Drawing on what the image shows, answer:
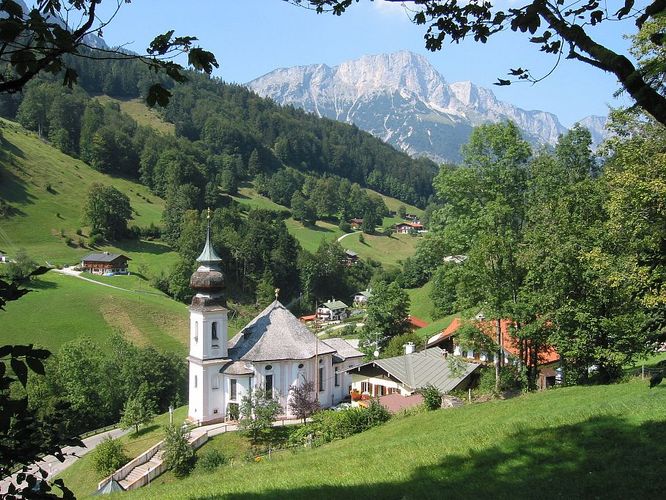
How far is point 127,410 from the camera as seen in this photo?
36.3 meters

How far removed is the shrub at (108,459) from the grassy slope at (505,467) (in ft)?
60.8

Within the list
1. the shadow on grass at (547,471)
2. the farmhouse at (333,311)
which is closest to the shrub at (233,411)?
the shadow on grass at (547,471)

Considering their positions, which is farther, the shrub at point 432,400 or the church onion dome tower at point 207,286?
the church onion dome tower at point 207,286


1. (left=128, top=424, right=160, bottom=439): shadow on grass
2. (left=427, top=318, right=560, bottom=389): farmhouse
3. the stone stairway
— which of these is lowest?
the stone stairway

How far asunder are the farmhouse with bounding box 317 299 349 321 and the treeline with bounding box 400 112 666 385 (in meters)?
60.4

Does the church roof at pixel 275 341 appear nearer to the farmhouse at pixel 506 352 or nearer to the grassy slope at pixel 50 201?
the farmhouse at pixel 506 352

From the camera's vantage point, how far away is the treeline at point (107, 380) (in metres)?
41.8

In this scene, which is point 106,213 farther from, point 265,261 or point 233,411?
point 233,411

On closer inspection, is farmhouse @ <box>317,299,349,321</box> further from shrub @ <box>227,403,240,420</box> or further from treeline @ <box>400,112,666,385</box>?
treeline @ <box>400,112,666,385</box>

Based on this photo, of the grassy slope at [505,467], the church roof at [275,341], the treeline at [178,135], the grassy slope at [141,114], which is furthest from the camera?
the grassy slope at [141,114]

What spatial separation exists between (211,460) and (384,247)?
99.5 metres

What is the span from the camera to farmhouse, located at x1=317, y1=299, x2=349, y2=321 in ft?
284

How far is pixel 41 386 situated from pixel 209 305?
48.2 ft

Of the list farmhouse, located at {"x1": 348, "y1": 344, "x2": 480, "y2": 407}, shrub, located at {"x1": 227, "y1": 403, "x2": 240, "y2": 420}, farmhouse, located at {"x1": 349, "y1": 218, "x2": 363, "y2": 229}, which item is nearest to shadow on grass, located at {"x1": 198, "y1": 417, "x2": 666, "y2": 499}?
farmhouse, located at {"x1": 348, "y1": 344, "x2": 480, "y2": 407}
